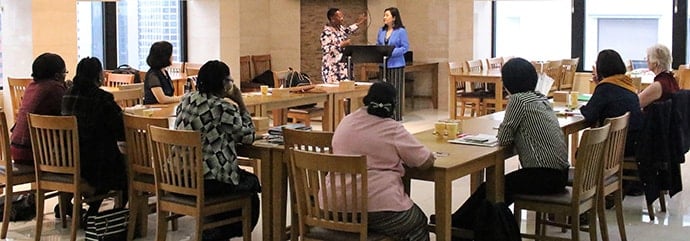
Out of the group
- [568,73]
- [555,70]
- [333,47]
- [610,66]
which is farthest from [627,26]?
[610,66]

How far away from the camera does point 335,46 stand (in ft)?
33.7

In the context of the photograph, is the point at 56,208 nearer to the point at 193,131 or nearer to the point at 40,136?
the point at 40,136

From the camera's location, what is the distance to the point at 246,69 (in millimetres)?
11555

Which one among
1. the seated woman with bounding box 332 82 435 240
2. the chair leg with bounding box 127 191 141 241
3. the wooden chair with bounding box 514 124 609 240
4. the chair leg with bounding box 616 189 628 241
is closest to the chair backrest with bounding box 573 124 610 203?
the wooden chair with bounding box 514 124 609 240

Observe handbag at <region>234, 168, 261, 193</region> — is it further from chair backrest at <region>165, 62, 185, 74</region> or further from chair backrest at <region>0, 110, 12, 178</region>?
chair backrest at <region>165, 62, 185, 74</region>

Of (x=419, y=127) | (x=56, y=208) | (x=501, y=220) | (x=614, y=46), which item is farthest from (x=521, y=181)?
(x=614, y=46)

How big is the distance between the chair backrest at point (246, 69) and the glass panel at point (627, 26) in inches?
171

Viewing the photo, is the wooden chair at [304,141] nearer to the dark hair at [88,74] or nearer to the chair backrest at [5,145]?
the dark hair at [88,74]

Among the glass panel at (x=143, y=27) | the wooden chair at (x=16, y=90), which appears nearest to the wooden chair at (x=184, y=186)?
the wooden chair at (x=16, y=90)

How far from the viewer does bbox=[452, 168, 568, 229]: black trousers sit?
4.77 metres

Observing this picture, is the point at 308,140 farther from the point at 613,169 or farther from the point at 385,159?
the point at 613,169

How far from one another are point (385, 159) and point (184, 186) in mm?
1142

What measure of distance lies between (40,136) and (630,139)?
12.0 ft

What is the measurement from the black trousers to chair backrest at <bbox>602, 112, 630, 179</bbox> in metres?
0.29
